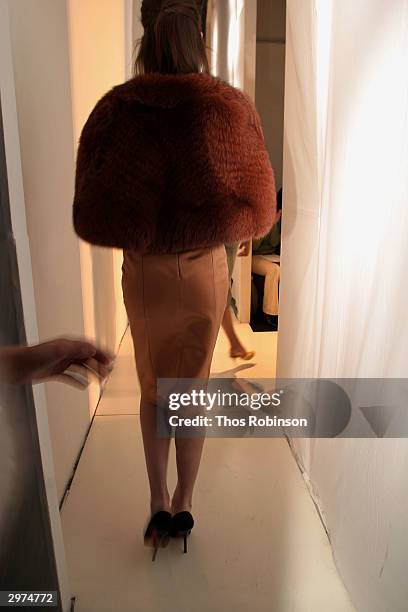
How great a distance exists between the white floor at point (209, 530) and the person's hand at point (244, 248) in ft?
0.62

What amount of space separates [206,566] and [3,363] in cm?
63

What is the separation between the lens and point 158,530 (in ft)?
3.34

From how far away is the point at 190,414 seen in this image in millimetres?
952

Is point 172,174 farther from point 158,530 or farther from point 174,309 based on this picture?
point 158,530

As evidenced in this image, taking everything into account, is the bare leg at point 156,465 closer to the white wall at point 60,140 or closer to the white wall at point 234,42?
the white wall at point 60,140

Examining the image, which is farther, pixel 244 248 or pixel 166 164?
pixel 244 248

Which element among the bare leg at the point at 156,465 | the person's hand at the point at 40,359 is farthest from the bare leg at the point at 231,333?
the person's hand at the point at 40,359

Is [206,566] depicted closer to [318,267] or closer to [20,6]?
[318,267]

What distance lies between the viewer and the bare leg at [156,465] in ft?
3.37

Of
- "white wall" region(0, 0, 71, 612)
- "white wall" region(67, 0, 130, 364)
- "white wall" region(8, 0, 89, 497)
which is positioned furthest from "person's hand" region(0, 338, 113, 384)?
"white wall" region(8, 0, 89, 497)

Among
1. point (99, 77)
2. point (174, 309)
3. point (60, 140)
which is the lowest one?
point (174, 309)

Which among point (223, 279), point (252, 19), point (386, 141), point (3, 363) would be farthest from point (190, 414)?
Result: point (252, 19)

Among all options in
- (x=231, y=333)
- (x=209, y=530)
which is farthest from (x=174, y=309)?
(x=209, y=530)

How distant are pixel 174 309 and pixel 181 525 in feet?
1.54
